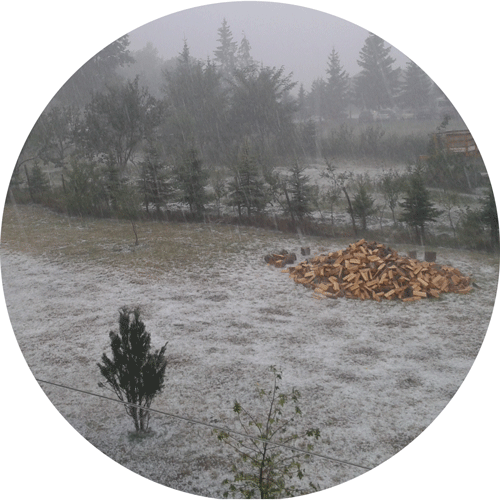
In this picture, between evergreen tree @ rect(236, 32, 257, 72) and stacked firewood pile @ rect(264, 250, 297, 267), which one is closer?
stacked firewood pile @ rect(264, 250, 297, 267)

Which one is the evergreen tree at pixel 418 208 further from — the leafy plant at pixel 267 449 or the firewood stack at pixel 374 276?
the leafy plant at pixel 267 449

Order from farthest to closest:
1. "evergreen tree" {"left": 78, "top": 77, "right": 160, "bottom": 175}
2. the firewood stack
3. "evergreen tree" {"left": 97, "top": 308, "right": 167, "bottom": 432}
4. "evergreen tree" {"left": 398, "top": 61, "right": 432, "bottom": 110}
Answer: "evergreen tree" {"left": 78, "top": 77, "right": 160, "bottom": 175} < "evergreen tree" {"left": 398, "top": 61, "right": 432, "bottom": 110} < the firewood stack < "evergreen tree" {"left": 97, "top": 308, "right": 167, "bottom": 432}

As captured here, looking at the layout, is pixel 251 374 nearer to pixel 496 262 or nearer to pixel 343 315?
pixel 343 315

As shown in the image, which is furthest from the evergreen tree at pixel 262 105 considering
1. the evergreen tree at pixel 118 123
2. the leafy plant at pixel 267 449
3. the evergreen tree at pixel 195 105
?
the leafy plant at pixel 267 449

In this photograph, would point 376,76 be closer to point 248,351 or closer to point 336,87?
point 336,87

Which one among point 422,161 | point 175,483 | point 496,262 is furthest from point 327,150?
point 175,483

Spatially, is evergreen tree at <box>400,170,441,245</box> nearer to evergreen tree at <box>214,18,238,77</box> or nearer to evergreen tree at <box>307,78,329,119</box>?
evergreen tree at <box>307,78,329,119</box>

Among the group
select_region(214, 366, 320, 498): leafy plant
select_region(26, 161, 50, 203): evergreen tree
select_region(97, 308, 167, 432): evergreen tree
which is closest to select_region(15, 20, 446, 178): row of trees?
select_region(26, 161, 50, 203): evergreen tree
